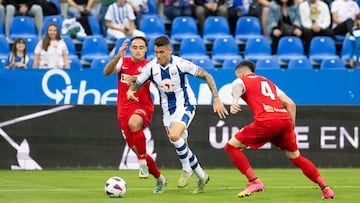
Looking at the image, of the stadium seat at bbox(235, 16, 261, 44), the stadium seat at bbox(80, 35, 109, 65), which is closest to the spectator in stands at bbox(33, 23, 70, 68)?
the stadium seat at bbox(80, 35, 109, 65)

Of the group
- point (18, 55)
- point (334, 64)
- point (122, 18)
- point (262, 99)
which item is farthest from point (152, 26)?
point (262, 99)

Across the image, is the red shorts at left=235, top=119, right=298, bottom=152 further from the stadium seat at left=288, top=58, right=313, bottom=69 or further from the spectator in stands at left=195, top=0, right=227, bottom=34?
the spectator in stands at left=195, top=0, right=227, bottom=34

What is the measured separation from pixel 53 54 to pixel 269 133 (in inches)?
333

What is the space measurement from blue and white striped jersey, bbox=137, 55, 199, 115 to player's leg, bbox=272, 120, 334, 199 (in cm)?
145

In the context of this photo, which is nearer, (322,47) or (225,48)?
(225,48)

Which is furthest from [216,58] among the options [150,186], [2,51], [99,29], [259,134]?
[259,134]

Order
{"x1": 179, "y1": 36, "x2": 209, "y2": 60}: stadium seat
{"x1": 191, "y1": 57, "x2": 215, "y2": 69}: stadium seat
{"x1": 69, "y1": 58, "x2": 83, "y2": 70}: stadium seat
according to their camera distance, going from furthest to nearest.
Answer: {"x1": 179, "y1": 36, "x2": 209, "y2": 60}: stadium seat < {"x1": 191, "y1": 57, "x2": 215, "y2": 69}: stadium seat < {"x1": 69, "y1": 58, "x2": 83, "y2": 70}: stadium seat

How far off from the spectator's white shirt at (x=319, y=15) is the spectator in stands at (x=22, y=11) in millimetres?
6219

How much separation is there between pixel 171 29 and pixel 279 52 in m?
2.58

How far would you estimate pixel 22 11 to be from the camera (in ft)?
73.9

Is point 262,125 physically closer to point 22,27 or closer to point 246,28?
point 22,27

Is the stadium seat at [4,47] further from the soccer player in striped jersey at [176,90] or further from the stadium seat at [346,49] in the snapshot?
the soccer player in striped jersey at [176,90]

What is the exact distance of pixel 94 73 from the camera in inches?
784

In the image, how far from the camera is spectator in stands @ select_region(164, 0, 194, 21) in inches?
934
